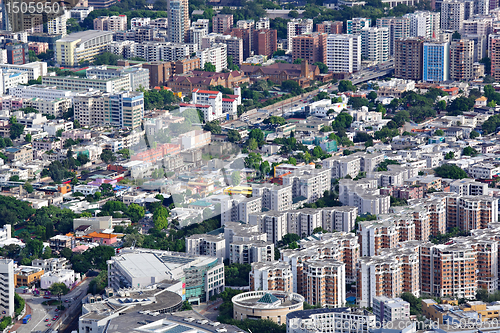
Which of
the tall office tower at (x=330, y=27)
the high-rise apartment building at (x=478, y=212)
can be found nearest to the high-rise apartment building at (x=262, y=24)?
the tall office tower at (x=330, y=27)

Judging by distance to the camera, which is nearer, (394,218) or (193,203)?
(394,218)

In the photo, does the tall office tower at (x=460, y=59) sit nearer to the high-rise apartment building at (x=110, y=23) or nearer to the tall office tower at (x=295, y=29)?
the tall office tower at (x=295, y=29)

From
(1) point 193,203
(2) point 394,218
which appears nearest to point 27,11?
(2) point 394,218

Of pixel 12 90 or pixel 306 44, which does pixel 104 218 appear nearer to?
pixel 12 90

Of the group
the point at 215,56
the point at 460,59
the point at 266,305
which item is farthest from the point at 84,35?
the point at 266,305

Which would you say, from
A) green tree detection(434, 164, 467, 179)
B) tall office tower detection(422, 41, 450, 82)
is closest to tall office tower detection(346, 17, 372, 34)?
tall office tower detection(422, 41, 450, 82)

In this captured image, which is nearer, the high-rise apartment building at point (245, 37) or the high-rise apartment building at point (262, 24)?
the high-rise apartment building at point (245, 37)
